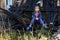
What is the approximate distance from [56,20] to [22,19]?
1.65 m

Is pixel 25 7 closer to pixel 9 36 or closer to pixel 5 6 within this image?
pixel 5 6

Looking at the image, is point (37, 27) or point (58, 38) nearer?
point (58, 38)

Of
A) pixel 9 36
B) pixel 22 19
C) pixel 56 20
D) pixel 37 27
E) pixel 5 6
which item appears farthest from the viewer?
pixel 5 6

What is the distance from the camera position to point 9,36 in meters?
5.77

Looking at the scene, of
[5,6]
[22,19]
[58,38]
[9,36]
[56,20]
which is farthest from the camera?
[5,6]

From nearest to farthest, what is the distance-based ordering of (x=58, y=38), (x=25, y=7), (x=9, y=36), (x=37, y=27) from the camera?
(x=9, y=36), (x=58, y=38), (x=37, y=27), (x=25, y=7)

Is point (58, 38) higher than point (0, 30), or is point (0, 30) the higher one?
point (0, 30)

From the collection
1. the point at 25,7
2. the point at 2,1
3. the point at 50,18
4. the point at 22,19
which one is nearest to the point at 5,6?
the point at 2,1

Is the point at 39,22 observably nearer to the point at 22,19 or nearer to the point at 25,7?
the point at 22,19

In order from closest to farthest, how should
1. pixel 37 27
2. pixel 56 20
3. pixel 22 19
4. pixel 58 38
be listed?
pixel 58 38 < pixel 37 27 < pixel 22 19 < pixel 56 20

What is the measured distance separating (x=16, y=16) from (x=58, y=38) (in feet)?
6.86

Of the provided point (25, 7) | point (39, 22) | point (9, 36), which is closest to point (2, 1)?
point (25, 7)

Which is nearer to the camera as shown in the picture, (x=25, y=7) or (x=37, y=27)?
(x=37, y=27)

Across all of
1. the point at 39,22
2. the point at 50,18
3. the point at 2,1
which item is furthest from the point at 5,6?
the point at 39,22
